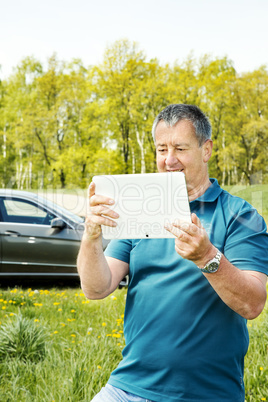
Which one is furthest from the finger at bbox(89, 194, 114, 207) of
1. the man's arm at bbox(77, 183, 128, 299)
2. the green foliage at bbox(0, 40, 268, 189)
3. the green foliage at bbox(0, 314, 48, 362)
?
the green foliage at bbox(0, 40, 268, 189)

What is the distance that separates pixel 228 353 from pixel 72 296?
14.6 ft

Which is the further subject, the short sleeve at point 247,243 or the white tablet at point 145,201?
the short sleeve at point 247,243

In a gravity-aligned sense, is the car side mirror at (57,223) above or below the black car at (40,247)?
above

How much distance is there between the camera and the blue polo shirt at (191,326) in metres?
1.77

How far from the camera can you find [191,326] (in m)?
1.79

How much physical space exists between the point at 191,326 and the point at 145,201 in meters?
0.55

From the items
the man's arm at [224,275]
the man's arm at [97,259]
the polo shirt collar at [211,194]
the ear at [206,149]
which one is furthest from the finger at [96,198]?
the ear at [206,149]

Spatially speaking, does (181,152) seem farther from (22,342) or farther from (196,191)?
(22,342)

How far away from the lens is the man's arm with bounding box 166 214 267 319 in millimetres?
1550

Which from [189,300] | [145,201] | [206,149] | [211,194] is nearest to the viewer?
[145,201]

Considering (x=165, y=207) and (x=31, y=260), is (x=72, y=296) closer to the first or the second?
(x=31, y=260)

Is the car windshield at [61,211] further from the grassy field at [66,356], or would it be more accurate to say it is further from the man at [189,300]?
the man at [189,300]

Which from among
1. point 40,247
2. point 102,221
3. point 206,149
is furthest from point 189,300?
point 40,247

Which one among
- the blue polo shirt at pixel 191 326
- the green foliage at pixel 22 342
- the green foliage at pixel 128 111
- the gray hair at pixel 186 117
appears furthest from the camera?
the green foliage at pixel 128 111
